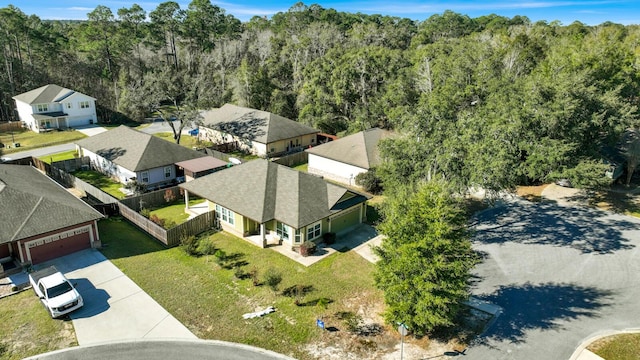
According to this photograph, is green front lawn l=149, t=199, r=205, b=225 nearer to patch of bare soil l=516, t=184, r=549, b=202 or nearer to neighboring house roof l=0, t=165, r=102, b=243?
neighboring house roof l=0, t=165, r=102, b=243

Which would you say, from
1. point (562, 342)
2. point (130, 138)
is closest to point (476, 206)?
point (562, 342)

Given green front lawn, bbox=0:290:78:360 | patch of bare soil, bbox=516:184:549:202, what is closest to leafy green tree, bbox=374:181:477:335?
green front lawn, bbox=0:290:78:360

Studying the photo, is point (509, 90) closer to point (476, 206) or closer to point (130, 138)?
point (476, 206)

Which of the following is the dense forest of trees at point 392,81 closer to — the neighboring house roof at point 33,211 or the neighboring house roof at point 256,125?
the neighboring house roof at point 256,125

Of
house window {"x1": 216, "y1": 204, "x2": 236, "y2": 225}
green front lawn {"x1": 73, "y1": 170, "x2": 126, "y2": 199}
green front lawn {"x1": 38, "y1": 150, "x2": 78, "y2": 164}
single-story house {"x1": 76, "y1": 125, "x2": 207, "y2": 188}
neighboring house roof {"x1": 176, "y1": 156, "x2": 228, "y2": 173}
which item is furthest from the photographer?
green front lawn {"x1": 38, "y1": 150, "x2": 78, "y2": 164}

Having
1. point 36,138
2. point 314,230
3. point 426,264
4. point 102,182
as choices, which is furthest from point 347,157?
point 36,138

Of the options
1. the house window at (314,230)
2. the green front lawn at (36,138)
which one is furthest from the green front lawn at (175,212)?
the green front lawn at (36,138)

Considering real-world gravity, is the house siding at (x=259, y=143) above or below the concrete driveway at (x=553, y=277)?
above
